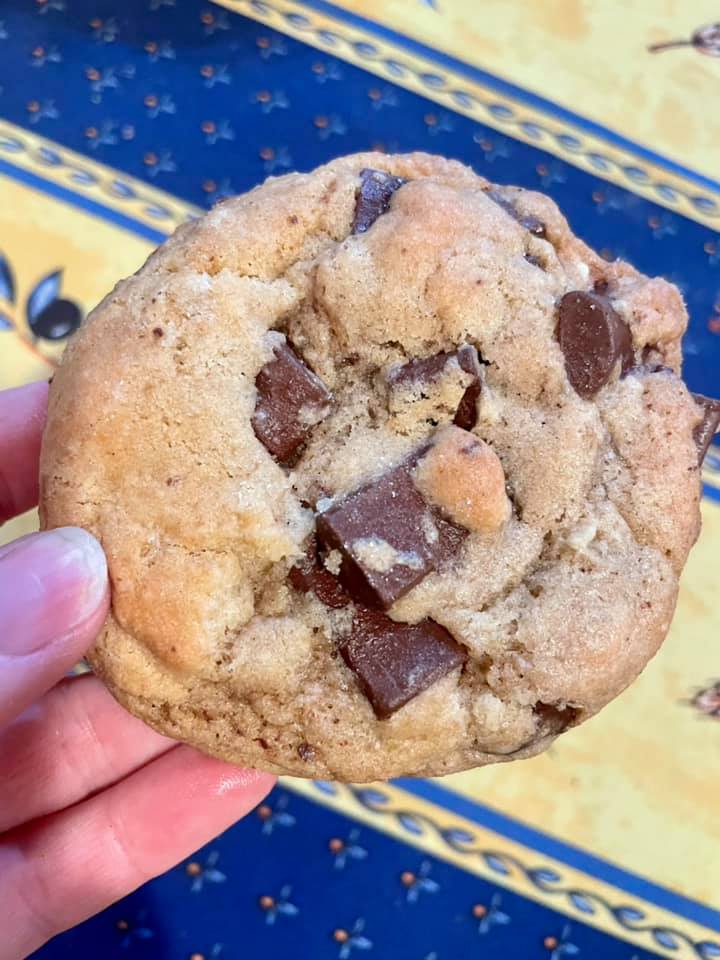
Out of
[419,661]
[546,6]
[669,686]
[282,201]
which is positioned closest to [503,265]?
[282,201]

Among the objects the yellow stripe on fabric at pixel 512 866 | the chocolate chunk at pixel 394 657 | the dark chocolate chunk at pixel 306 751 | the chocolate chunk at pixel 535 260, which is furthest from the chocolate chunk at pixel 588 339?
the yellow stripe on fabric at pixel 512 866

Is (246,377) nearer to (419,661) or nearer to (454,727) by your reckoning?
(419,661)

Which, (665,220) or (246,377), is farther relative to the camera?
(665,220)

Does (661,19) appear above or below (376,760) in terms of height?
above

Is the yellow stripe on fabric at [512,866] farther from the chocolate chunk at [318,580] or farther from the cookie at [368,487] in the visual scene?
the chocolate chunk at [318,580]

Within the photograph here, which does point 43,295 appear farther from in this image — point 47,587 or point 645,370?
point 645,370
